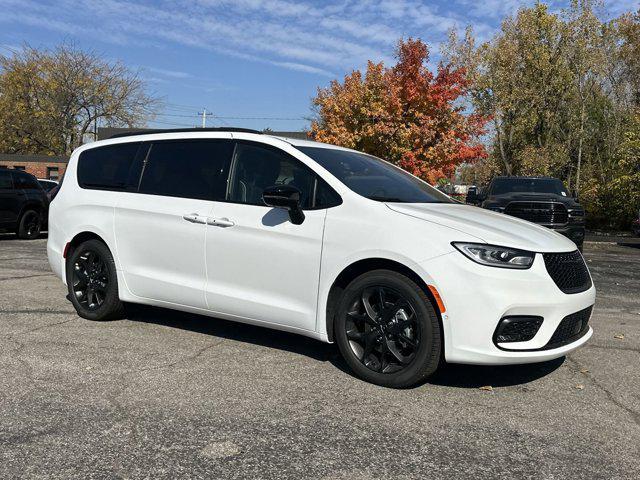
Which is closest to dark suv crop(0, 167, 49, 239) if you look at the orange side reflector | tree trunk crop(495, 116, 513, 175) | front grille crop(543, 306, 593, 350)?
the orange side reflector

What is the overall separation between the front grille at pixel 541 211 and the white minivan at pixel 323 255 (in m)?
6.84

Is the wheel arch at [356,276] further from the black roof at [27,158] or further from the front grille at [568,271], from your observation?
the black roof at [27,158]

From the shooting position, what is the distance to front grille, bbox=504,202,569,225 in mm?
11438

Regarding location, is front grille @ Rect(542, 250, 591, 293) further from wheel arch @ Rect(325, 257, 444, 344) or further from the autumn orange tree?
the autumn orange tree

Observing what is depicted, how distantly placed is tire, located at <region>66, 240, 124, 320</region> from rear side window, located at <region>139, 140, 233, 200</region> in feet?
2.60

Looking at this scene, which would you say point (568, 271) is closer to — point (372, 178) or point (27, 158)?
point (372, 178)

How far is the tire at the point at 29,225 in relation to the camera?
46.3ft

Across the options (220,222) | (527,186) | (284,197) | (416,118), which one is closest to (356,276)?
(284,197)

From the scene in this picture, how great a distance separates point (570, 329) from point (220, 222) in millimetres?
2651

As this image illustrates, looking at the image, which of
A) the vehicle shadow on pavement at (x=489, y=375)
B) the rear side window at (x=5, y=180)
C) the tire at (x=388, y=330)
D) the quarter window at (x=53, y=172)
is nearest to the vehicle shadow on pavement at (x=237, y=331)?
the tire at (x=388, y=330)

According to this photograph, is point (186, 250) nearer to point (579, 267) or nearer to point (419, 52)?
point (579, 267)

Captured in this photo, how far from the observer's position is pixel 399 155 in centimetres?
1852

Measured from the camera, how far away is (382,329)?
4.02 meters

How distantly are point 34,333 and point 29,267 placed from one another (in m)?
4.53
